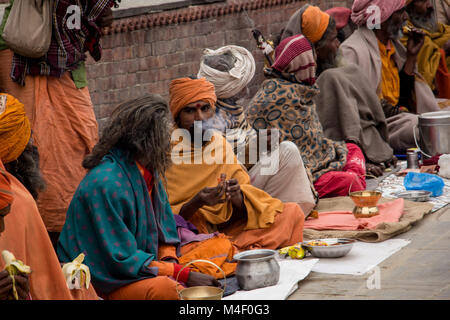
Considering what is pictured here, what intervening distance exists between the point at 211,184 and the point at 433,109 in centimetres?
510

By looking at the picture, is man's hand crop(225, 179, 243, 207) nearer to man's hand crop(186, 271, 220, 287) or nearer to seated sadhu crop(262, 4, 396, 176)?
man's hand crop(186, 271, 220, 287)

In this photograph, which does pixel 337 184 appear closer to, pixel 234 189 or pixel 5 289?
pixel 234 189

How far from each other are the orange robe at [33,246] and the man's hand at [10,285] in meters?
0.36

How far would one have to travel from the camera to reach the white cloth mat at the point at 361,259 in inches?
187

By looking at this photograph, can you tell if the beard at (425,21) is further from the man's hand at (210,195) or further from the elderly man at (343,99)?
the man's hand at (210,195)

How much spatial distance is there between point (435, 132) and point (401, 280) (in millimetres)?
3934

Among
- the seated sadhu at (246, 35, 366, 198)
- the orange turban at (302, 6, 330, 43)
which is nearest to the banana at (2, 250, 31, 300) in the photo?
the seated sadhu at (246, 35, 366, 198)

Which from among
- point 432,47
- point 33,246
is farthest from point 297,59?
point 432,47

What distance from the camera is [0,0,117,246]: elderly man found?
17.9ft

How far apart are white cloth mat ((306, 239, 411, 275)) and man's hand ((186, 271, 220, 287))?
2.78 ft

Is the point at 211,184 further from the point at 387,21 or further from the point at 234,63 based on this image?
the point at 387,21

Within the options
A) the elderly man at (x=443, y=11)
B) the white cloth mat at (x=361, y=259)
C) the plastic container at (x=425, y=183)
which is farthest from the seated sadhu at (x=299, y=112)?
the elderly man at (x=443, y=11)

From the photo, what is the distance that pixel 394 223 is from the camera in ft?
18.4

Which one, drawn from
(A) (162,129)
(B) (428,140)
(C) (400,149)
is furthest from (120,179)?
(C) (400,149)
